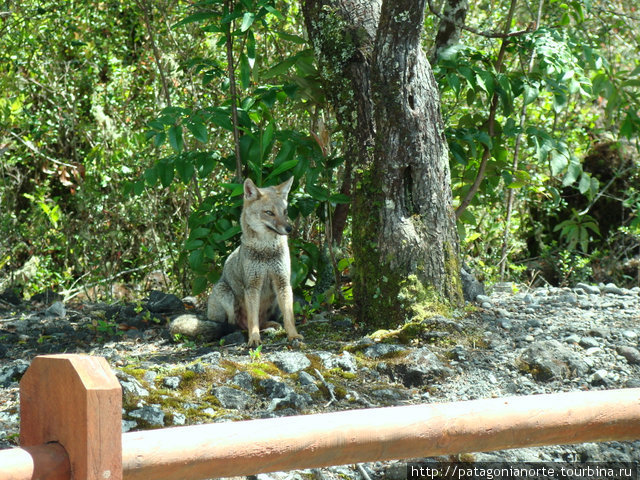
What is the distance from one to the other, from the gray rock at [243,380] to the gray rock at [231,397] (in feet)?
0.17

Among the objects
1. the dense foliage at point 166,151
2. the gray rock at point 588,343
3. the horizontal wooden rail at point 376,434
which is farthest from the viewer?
the dense foliage at point 166,151

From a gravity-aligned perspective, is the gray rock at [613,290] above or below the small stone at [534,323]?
below

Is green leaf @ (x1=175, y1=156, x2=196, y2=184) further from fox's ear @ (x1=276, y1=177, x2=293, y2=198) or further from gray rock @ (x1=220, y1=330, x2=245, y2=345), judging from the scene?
gray rock @ (x1=220, y1=330, x2=245, y2=345)

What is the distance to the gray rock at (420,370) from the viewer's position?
13.6ft

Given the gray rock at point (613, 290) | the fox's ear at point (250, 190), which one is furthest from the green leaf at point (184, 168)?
the gray rock at point (613, 290)

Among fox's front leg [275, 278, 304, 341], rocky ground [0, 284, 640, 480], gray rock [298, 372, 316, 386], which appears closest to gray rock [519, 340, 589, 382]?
rocky ground [0, 284, 640, 480]

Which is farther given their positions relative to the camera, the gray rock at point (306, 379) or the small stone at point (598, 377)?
the small stone at point (598, 377)

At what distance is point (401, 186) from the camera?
5.02m

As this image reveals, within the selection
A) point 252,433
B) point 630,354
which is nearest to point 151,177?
point 630,354

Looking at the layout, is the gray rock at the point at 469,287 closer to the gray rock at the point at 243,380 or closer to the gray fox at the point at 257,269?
the gray fox at the point at 257,269

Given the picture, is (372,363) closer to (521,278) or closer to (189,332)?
(189,332)

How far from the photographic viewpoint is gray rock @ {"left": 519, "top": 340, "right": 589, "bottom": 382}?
420 centimetres

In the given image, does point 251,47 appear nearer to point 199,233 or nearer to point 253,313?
point 199,233

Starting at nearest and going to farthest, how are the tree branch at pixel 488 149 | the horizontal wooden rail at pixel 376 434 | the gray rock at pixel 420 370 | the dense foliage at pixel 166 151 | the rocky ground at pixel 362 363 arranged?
the horizontal wooden rail at pixel 376 434, the rocky ground at pixel 362 363, the gray rock at pixel 420 370, the tree branch at pixel 488 149, the dense foliage at pixel 166 151
